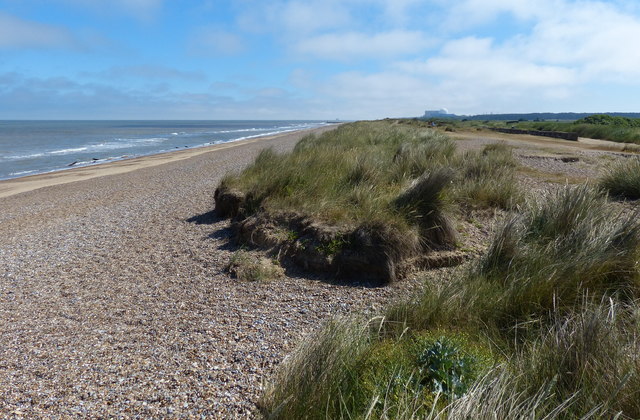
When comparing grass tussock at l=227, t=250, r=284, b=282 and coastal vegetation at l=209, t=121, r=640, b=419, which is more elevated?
coastal vegetation at l=209, t=121, r=640, b=419

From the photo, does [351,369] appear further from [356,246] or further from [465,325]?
[356,246]

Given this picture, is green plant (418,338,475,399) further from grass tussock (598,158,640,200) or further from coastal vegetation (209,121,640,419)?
grass tussock (598,158,640,200)

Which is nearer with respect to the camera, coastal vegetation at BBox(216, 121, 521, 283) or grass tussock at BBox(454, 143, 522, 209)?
coastal vegetation at BBox(216, 121, 521, 283)

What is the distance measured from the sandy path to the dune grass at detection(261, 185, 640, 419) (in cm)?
68

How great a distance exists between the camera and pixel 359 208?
20.1ft

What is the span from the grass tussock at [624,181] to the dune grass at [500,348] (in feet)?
13.9

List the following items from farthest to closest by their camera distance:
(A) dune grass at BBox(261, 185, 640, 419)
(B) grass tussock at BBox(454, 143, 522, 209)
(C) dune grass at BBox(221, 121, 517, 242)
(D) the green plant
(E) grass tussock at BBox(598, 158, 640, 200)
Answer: (E) grass tussock at BBox(598, 158, 640, 200) → (B) grass tussock at BBox(454, 143, 522, 209) → (C) dune grass at BBox(221, 121, 517, 242) → (D) the green plant → (A) dune grass at BBox(261, 185, 640, 419)

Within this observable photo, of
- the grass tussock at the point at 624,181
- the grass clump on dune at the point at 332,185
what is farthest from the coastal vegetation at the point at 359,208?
the grass tussock at the point at 624,181

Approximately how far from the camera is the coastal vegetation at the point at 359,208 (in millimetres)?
5207

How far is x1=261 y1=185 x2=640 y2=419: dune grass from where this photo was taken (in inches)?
91.9

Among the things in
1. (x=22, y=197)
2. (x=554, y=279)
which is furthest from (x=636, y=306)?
(x=22, y=197)

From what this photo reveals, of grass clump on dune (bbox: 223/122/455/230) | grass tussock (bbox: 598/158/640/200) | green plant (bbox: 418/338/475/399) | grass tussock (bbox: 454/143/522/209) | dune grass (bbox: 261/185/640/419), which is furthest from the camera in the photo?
grass tussock (bbox: 598/158/640/200)

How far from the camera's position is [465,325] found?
344 cm

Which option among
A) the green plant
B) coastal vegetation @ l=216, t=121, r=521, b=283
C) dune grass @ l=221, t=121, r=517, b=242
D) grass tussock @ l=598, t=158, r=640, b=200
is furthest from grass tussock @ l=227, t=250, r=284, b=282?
grass tussock @ l=598, t=158, r=640, b=200
